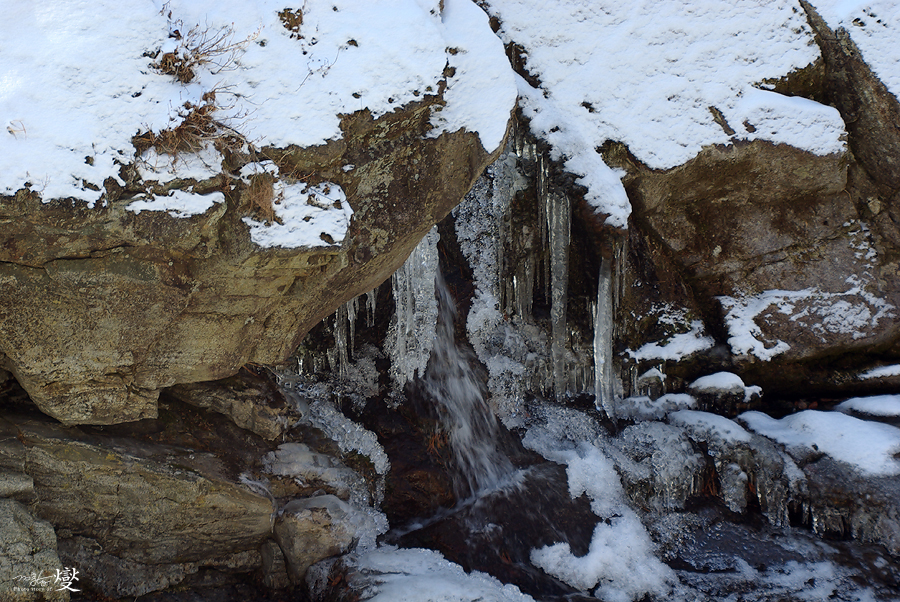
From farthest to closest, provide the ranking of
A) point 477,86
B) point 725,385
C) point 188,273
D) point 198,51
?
point 725,385 → point 477,86 → point 188,273 → point 198,51

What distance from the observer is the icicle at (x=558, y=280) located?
6059mm

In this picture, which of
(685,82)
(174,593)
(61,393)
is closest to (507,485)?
(174,593)

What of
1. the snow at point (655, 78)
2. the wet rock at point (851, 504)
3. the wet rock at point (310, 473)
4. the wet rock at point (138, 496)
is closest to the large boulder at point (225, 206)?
the wet rock at point (138, 496)

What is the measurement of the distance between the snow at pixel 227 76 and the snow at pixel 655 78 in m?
1.66

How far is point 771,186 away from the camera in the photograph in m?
6.21

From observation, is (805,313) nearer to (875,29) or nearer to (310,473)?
(875,29)

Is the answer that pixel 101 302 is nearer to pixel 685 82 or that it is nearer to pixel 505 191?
pixel 505 191

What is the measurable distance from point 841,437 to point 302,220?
18.7 ft

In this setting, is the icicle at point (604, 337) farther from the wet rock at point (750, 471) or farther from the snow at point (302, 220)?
the snow at point (302, 220)

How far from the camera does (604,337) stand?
6.53 meters

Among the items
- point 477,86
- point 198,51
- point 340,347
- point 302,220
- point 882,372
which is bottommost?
point 882,372

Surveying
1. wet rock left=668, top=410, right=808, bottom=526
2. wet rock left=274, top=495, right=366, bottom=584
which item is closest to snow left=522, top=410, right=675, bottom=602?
wet rock left=668, top=410, right=808, bottom=526

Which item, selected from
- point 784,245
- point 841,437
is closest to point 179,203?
point 784,245

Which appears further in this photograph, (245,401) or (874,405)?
(874,405)
